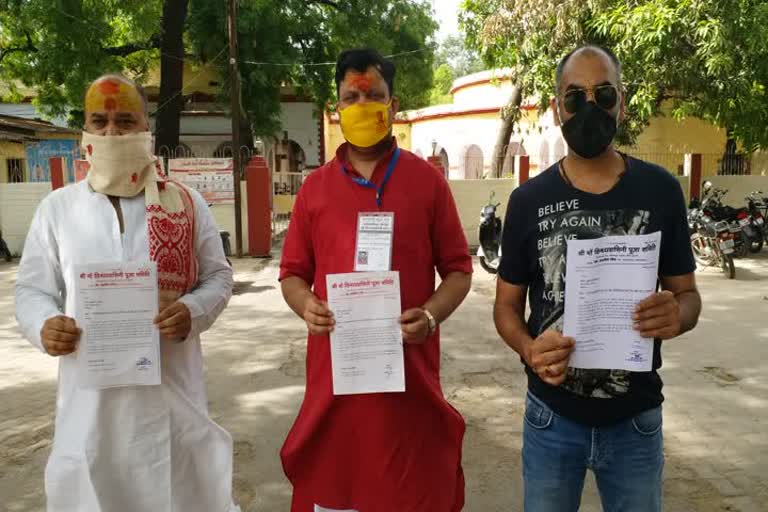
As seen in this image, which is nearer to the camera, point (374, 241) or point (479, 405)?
point (374, 241)

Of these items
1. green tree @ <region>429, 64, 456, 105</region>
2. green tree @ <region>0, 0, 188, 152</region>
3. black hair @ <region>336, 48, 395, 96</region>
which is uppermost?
green tree @ <region>429, 64, 456, 105</region>

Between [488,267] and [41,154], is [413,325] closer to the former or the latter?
[488,267]

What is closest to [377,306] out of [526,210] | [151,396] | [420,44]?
[526,210]

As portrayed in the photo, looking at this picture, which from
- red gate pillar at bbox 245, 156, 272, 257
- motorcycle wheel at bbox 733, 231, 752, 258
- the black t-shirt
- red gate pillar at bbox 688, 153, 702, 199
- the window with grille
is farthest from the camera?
the window with grille

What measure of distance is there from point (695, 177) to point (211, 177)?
9962 mm

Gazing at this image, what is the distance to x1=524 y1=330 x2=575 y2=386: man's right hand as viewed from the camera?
1.80 meters

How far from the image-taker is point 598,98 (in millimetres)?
1973

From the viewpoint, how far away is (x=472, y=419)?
4496mm

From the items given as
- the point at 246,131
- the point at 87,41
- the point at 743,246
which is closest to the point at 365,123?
the point at 743,246

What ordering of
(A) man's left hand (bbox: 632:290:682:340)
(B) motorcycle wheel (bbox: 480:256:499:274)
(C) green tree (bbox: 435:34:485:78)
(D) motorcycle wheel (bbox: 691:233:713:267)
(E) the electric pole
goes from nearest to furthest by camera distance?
1. (A) man's left hand (bbox: 632:290:682:340)
2. (D) motorcycle wheel (bbox: 691:233:713:267)
3. (B) motorcycle wheel (bbox: 480:256:499:274)
4. (E) the electric pole
5. (C) green tree (bbox: 435:34:485:78)

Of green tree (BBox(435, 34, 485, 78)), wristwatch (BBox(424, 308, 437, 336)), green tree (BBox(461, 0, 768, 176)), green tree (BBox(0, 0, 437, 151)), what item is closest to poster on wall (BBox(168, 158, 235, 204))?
green tree (BBox(0, 0, 437, 151))

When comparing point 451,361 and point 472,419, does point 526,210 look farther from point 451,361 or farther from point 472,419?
point 451,361

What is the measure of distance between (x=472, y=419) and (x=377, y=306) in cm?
262

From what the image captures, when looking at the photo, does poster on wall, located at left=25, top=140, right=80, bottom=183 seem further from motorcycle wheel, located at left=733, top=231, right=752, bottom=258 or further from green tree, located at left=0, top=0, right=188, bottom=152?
motorcycle wheel, located at left=733, top=231, right=752, bottom=258
